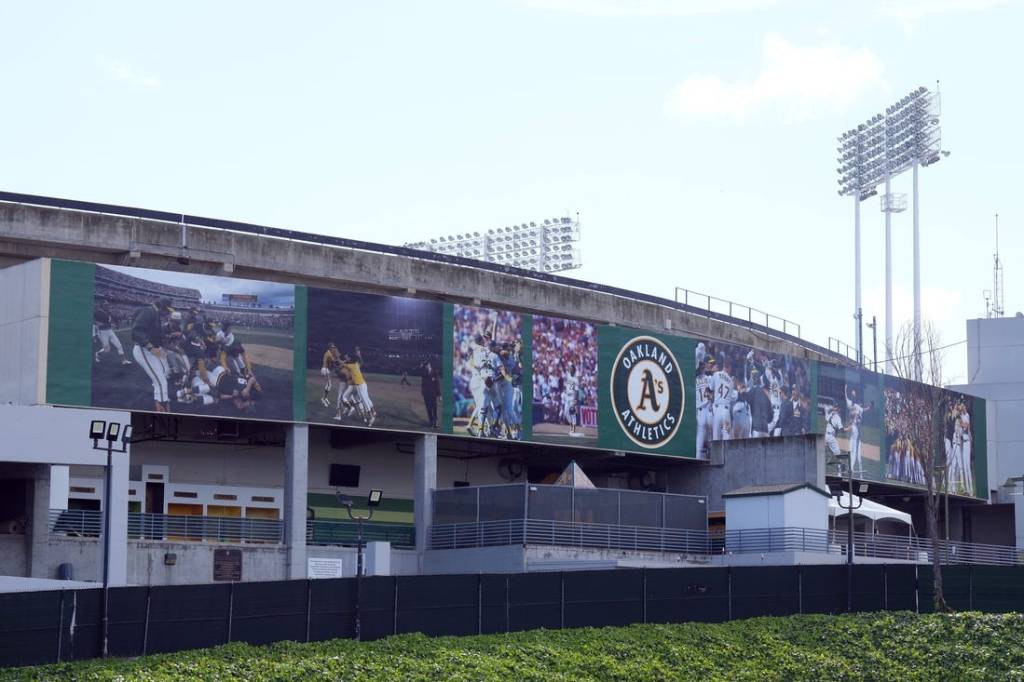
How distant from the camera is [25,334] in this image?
1964 inches

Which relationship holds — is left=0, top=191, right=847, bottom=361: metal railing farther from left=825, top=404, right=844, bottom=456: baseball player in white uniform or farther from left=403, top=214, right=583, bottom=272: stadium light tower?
left=403, top=214, right=583, bottom=272: stadium light tower

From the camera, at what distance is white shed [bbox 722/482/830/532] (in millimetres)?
56281

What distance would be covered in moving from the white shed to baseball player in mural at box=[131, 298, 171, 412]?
20.0 m

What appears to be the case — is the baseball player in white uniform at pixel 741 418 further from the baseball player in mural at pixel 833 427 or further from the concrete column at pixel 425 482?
the concrete column at pixel 425 482

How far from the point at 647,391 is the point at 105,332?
22.2 meters

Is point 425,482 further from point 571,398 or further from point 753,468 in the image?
point 753,468

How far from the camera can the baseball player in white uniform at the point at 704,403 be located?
65375 millimetres

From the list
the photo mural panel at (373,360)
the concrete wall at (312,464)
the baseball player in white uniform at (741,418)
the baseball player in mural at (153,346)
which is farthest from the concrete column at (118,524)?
the baseball player in white uniform at (741,418)

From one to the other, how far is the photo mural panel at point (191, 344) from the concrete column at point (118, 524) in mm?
4357

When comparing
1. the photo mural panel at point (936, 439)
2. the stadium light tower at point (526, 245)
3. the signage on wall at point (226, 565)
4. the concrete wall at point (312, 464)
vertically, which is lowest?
the signage on wall at point (226, 565)

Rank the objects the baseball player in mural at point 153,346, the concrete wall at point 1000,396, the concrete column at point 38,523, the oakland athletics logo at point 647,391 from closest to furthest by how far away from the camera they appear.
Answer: the concrete column at point 38,523 < the baseball player in mural at point 153,346 < the oakland athletics logo at point 647,391 < the concrete wall at point 1000,396

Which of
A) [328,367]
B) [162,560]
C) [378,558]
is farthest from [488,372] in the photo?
[162,560]

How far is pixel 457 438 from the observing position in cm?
5919

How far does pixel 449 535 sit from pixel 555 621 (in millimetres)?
15874
